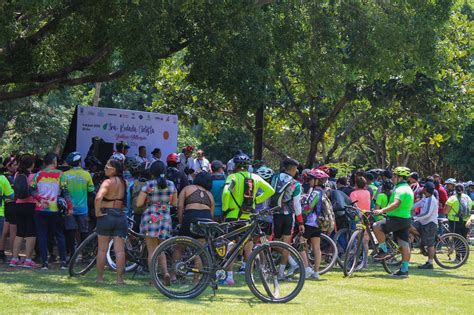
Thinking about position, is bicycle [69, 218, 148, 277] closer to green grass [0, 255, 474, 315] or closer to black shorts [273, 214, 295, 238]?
green grass [0, 255, 474, 315]

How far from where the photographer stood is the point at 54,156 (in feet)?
42.3

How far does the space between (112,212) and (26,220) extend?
2.69 meters

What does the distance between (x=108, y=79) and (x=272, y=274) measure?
26.2 feet

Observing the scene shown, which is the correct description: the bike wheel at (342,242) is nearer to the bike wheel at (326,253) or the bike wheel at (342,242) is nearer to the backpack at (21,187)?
the bike wheel at (326,253)

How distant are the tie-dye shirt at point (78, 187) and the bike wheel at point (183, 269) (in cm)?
368

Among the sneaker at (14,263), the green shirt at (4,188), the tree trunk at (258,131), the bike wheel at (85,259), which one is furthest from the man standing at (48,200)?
the tree trunk at (258,131)

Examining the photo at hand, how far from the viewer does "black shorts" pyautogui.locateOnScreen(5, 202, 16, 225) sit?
532 inches

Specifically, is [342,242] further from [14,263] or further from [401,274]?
[14,263]

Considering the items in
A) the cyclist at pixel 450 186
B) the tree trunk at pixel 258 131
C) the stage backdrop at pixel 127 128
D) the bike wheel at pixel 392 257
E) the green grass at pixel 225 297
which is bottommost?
the green grass at pixel 225 297

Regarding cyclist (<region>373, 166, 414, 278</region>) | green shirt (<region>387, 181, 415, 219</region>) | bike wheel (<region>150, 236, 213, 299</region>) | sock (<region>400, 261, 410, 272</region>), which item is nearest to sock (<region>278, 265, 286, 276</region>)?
bike wheel (<region>150, 236, 213, 299</region>)

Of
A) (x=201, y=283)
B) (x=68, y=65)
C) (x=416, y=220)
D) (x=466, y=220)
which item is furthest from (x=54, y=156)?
(x=466, y=220)

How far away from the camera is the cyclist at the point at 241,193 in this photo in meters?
11.7

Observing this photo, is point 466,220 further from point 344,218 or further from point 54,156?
point 54,156

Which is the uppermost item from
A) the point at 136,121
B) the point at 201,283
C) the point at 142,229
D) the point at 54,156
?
the point at 136,121
